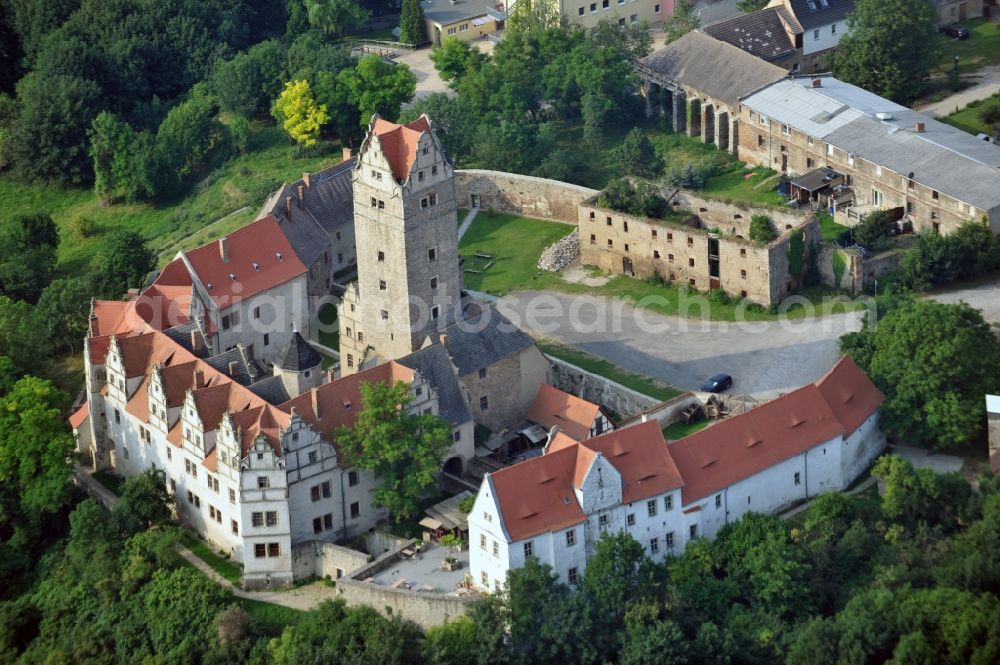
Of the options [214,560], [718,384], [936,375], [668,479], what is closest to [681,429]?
[718,384]

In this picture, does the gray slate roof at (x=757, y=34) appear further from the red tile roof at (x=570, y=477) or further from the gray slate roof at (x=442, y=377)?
the red tile roof at (x=570, y=477)

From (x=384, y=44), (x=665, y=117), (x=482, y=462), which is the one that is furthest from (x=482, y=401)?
(x=384, y=44)

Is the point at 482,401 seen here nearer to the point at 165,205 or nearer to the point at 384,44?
the point at 165,205

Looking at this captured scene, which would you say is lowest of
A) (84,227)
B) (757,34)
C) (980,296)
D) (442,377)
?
(84,227)

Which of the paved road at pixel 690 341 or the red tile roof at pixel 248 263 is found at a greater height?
the red tile roof at pixel 248 263

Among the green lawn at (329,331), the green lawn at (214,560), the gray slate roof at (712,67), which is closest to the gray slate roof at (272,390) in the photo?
the green lawn at (214,560)

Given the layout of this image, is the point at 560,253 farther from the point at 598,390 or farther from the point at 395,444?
the point at 395,444
